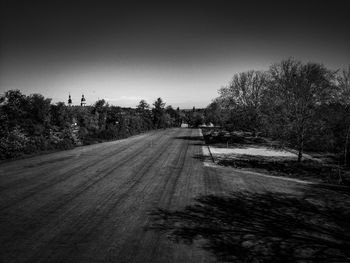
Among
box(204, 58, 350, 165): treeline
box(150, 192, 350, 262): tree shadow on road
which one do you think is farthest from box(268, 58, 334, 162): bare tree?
box(150, 192, 350, 262): tree shadow on road

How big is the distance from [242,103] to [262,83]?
187 inches

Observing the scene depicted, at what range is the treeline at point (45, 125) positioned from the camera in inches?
989

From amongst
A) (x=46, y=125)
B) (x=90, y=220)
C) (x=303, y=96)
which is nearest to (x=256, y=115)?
(x=303, y=96)

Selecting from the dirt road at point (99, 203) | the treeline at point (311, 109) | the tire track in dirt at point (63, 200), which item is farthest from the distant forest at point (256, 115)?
the tire track in dirt at point (63, 200)

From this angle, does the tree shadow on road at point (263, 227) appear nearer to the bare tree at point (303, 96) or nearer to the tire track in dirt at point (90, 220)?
the tire track in dirt at point (90, 220)

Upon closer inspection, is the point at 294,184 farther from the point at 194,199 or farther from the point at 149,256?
the point at 149,256

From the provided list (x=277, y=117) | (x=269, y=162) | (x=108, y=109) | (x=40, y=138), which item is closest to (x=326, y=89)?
(x=277, y=117)

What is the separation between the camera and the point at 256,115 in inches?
1574

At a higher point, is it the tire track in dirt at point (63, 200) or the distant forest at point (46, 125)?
the distant forest at point (46, 125)

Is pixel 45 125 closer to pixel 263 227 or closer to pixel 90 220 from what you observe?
pixel 90 220

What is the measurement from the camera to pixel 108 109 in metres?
49.1

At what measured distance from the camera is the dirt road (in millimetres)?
7816

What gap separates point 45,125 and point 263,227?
99.0ft

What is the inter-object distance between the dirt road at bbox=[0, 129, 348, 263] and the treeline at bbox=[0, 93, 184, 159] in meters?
3.85
